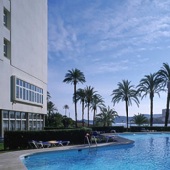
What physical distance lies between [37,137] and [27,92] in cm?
877

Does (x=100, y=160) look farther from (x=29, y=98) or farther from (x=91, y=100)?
(x=91, y=100)

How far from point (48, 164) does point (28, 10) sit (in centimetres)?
1951

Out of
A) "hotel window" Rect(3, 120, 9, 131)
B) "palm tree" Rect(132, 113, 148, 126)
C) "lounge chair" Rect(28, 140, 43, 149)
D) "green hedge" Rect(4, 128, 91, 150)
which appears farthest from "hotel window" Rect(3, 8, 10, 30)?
"palm tree" Rect(132, 113, 148, 126)

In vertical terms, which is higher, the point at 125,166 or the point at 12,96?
the point at 12,96

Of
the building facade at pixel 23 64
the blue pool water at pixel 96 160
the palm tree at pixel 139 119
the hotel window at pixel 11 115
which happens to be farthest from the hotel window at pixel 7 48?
the palm tree at pixel 139 119

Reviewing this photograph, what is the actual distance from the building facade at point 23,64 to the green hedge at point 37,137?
3636 millimetres

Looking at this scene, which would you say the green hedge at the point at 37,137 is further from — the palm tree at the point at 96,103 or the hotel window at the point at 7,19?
the palm tree at the point at 96,103

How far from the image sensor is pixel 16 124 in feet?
92.1

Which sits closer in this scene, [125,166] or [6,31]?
[125,166]

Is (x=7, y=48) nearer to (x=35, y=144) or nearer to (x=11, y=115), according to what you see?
(x=11, y=115)

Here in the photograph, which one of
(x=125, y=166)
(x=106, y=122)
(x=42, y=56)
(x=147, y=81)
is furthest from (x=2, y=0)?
(x=106, y=122)

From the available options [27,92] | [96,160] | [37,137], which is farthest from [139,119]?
[96,160]

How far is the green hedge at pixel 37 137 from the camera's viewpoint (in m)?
20.7

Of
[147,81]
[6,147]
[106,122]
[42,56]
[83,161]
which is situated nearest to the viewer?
[83,161]
